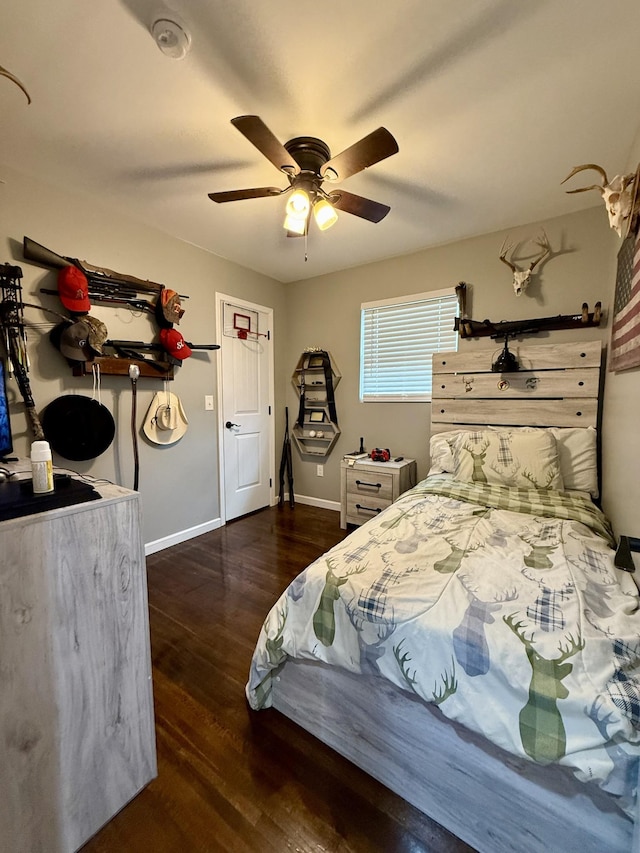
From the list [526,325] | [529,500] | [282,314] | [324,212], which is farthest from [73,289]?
[526,325]

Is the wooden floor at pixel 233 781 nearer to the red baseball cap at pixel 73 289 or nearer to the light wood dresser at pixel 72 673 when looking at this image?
the light wood dresser at pixel 72 673

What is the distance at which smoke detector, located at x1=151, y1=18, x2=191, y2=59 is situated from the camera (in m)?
1.19

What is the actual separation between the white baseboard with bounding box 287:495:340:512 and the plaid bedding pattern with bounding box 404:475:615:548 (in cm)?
159

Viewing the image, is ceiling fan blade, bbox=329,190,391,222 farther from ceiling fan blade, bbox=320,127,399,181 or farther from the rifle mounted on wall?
the rifle mounted on wall

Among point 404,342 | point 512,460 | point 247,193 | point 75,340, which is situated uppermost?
point 247,193

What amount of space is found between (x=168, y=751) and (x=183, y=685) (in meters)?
0.30

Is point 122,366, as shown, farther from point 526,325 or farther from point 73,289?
point 526,325

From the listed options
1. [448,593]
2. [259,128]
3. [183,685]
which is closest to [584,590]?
[448,593]

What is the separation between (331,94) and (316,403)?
8.76 ft

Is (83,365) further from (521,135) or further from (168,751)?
(521,135)

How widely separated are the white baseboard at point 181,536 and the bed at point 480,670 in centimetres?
178

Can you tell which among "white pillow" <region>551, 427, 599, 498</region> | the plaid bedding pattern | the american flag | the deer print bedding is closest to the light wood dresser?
the deer print bedding

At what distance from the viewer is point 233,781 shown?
3.85 feet

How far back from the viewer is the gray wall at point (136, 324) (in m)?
2.09
